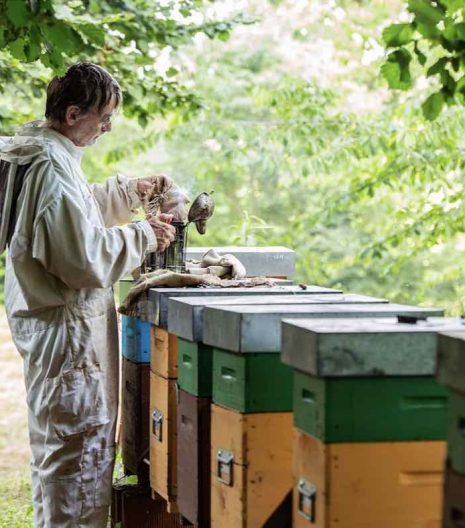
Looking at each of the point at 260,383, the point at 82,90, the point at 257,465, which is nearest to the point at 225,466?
the point at 257,465

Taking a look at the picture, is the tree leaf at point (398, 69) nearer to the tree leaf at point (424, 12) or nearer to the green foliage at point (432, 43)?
the green foliage at point (432, 43)

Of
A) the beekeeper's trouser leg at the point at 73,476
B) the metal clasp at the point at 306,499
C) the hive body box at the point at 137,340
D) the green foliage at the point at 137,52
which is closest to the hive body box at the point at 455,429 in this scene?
the metal clasp at the point at 306,499

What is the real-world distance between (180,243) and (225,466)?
1.41 metres

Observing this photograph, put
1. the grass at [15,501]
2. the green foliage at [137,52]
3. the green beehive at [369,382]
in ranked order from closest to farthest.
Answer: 1. the green beehive at [369,382]
2. the grass at [15,501]
3. the green foliage at [137,52]

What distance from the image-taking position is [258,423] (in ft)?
8.63

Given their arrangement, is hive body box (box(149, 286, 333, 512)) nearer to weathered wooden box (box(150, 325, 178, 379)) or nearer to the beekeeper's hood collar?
weathered wooden box (box(150, 325, 178, 379))

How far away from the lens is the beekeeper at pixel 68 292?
3400 mm

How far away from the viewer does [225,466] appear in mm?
2707

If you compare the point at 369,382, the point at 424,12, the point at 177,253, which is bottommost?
the point at 369,382

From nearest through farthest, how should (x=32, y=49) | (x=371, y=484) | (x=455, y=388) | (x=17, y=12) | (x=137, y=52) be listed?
(x=455, y=388) < (x=371, y=484) < (x=17, y=12) < (x=32, y=49) < (x=137, y=52)

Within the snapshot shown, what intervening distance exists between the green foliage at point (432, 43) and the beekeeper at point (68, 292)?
1.17 meters

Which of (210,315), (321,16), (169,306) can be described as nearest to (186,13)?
(169,306)

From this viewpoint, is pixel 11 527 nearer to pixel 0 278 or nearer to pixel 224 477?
pixel 224 477

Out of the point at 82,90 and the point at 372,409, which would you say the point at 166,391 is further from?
the point at 372,409
